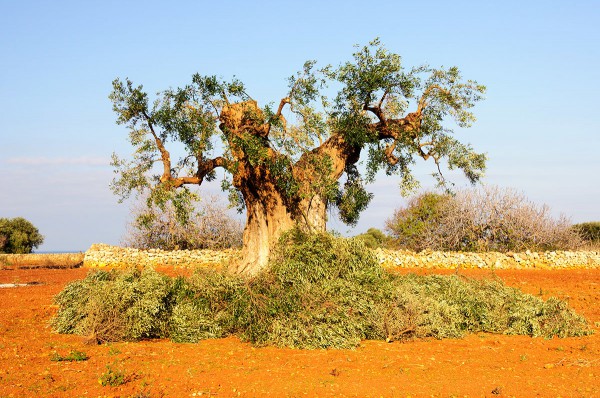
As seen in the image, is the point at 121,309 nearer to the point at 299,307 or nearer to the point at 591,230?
the point at 299,307

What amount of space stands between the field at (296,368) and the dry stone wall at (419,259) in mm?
13442

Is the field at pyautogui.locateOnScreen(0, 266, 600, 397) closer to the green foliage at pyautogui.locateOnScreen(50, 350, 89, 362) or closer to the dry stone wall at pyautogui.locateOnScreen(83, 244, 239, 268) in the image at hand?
the green foliage at pyautogui.locateOnScreen(50, 350, 89, 362)

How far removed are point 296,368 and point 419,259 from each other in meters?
17.7

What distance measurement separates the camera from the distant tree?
4497 centimetres

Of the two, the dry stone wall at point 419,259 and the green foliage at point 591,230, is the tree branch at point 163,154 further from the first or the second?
the green foliage at point 591,230

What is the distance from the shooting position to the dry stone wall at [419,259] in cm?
2523

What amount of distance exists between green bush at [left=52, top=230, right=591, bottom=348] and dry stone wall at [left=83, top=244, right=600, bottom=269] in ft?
40.6

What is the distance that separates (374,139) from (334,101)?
1.52 meters

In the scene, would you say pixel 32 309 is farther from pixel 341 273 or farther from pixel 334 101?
pixel 334 101

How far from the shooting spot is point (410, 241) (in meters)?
35.2

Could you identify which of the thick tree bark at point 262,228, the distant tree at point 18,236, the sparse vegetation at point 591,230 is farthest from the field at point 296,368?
the sparse vegetation at point 591,230

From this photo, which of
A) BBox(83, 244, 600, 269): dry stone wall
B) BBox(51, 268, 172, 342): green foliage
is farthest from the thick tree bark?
BBox(83, 244, 600, 269): dry stone wall

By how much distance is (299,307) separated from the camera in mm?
10633

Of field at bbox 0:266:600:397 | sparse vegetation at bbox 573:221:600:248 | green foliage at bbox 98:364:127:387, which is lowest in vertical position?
field at bbox 0:266:600:397
